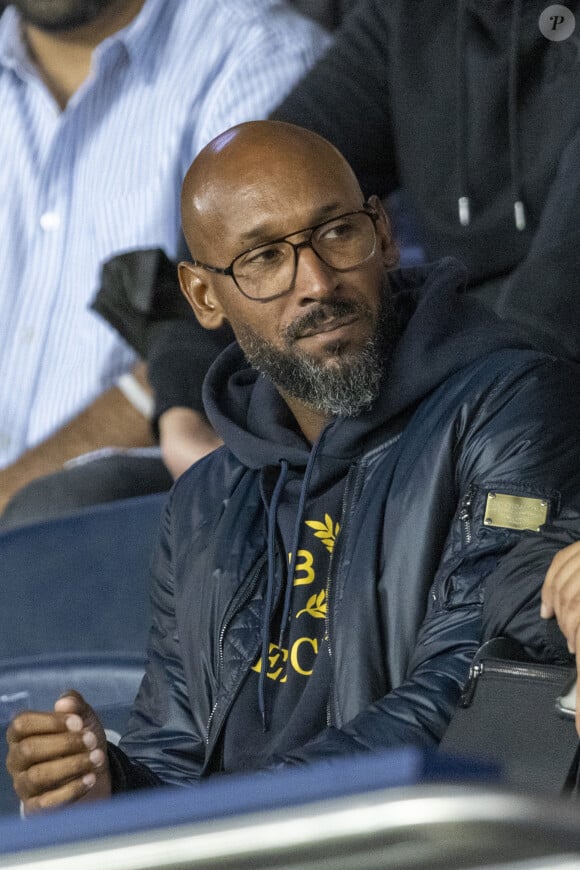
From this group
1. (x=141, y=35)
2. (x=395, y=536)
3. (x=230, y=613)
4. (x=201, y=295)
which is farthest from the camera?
(x=141, y=35)

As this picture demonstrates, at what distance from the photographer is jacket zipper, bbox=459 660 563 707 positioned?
89 centimetres

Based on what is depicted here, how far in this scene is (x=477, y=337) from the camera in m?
1.24

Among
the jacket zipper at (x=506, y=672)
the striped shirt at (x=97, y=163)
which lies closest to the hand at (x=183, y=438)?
the striped shirt at (x=97, y=163)

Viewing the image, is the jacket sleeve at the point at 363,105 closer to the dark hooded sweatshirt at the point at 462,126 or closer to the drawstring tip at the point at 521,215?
the dark hooded sweatshirt at the point at 462,126

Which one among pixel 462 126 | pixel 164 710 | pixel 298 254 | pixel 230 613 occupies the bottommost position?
pixel 164 710

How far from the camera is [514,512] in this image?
1087 millimetres

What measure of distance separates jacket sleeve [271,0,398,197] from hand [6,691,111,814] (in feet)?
3.54

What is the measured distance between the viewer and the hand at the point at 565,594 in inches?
34.4

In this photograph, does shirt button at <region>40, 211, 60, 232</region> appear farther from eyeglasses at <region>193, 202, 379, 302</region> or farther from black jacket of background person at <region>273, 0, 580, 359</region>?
eyeglasses at <region>193, 202, 379, 302</region>

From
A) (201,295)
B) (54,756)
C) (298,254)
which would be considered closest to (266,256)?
(298,254)

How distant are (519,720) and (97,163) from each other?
167 cm

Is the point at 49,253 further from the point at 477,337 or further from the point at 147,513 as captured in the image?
the point at 477,337

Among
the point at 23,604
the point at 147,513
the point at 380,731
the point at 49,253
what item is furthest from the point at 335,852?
the point at 49,253

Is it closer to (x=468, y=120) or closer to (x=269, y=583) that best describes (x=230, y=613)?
(x=269, y=583)
